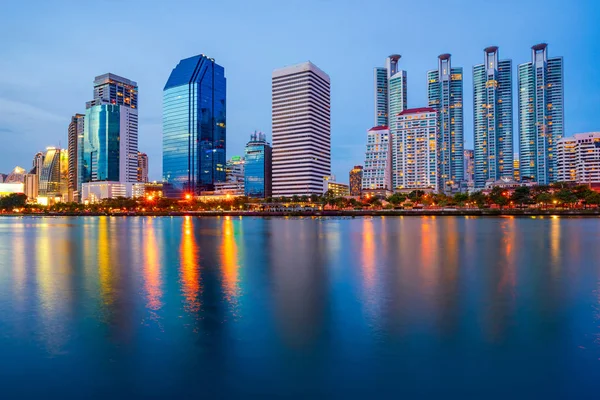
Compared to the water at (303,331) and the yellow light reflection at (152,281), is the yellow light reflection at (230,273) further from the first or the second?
the yellow light reflection at (152,281)

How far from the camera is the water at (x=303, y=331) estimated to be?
37.1 ft

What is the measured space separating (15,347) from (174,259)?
21965 mm

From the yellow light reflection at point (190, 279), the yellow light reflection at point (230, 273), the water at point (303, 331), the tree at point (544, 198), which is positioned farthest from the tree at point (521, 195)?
the yellow light reflection at point (190, 279)

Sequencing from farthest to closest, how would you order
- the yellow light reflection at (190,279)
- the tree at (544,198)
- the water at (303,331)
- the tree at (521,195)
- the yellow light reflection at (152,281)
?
the tree at (521,195) → the tree at (544,198) → the yellow light reflection at (152,281) → the yellow light reflection at (190,279) → the water at (303,331)

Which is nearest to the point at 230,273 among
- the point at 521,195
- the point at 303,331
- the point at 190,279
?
the point at 190,279

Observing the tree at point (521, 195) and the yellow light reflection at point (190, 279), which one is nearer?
the yellow light reflection at point (190, 279)

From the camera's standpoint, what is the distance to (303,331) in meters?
15.5

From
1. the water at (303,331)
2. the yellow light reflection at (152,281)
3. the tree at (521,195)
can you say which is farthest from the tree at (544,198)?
the yellow light reflection at (152,281)

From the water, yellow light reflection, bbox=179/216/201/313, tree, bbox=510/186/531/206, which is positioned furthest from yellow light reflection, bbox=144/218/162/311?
tree, bbox=510/186/531/206

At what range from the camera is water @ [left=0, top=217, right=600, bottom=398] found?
1132 cm

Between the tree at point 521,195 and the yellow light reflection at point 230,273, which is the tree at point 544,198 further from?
the yellow light reflection at point 230,273

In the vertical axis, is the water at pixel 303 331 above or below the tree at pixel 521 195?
below

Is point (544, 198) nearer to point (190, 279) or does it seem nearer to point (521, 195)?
point (521, 195)

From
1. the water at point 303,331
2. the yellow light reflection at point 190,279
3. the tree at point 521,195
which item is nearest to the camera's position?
the water at point 303,331
